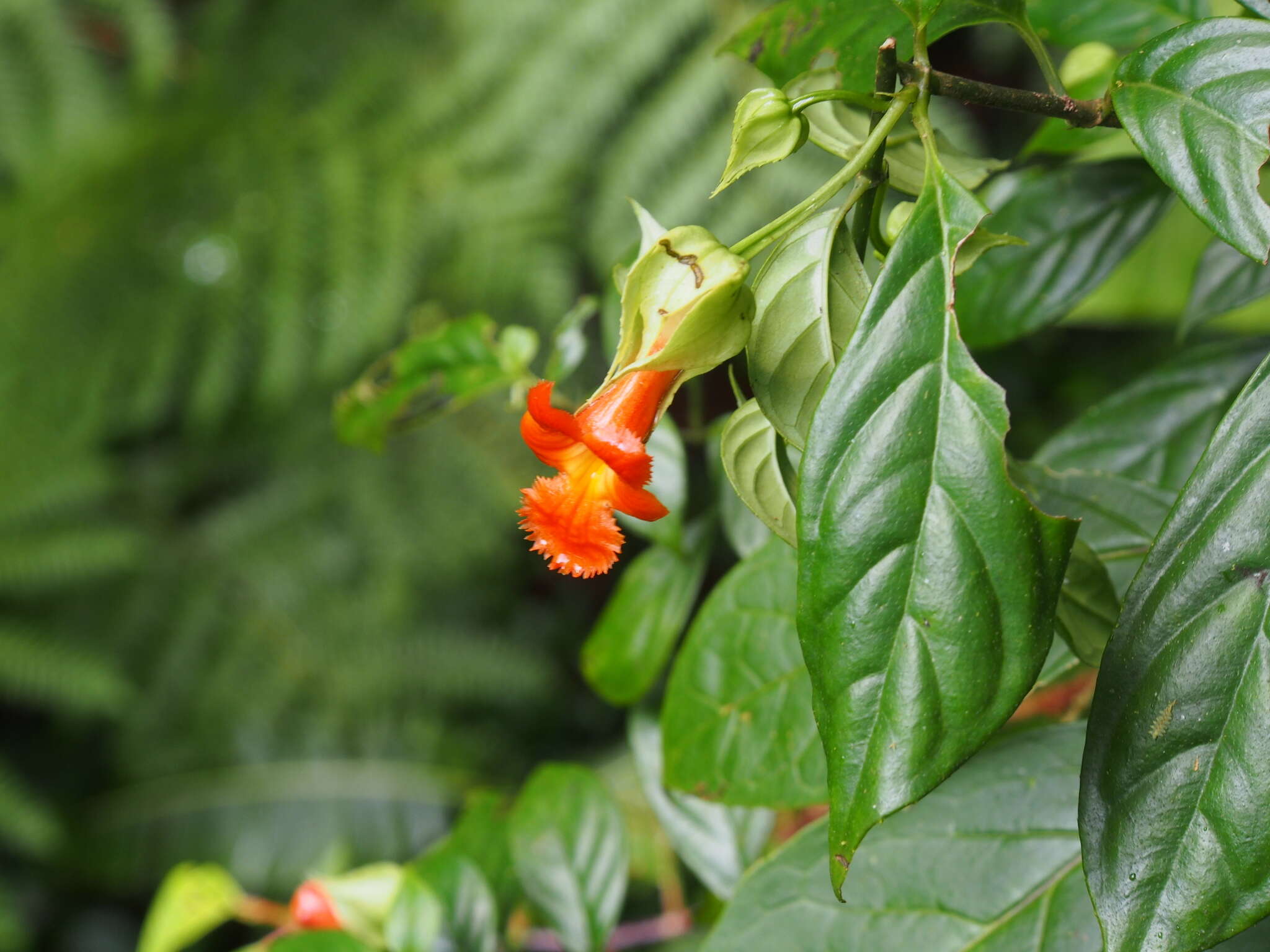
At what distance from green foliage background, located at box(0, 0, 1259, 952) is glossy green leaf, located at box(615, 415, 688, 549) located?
121cm

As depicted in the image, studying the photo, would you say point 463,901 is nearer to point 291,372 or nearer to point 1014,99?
point 1014,99

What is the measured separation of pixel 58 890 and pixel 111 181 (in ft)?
4.12

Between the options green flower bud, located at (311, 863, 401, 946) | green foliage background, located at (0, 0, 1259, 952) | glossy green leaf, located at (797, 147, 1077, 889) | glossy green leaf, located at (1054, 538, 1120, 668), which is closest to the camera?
→ glossy green leaf, located at (797, 147, 1077, 889)

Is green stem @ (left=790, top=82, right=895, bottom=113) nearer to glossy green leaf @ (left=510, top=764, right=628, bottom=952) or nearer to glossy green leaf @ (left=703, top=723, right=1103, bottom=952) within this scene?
glossy green leaf @ (left=703, top=723, right=1103, bottom=952)

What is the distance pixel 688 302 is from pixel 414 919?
0.40 meters

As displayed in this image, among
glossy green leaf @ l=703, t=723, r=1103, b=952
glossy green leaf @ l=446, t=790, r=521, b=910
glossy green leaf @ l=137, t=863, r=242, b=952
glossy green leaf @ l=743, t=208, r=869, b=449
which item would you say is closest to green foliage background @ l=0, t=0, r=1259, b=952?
glossy green leaf @ l=137, t=863, r=242, b=952

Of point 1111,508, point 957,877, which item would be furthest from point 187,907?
point 1111,508

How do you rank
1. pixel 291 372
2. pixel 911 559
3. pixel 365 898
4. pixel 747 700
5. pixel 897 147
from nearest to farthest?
pixel 911 559, pixel 897 147, pixel 747 700, pixel 365 898, pixel 291 372

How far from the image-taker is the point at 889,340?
27cm

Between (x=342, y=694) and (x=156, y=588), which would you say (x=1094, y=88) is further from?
(x=156, y=588)

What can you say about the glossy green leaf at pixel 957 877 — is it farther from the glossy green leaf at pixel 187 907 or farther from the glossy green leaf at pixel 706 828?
the glossy green leaf at pixel 187 907

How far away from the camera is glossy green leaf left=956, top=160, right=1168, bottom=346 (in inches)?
21.4

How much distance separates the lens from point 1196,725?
0.27m

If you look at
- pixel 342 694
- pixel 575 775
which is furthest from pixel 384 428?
pixel 342 694
